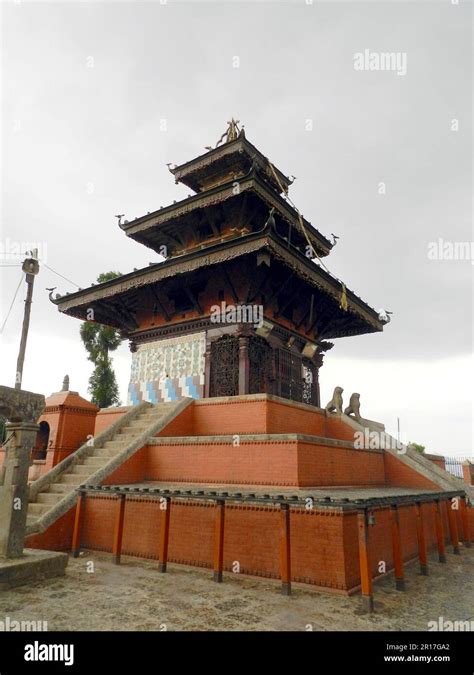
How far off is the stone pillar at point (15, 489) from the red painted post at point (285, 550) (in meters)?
4.17

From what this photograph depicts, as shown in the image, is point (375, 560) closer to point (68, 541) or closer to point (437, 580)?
point (437, 580)

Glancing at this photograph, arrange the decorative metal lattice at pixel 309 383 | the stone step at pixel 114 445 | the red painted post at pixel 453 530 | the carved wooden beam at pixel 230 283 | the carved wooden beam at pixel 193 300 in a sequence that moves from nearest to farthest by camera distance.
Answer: the red painted post at pixel 453 530, the stone step at pixel 114 445, the carved wooden beam at pixel 230 283, the carved wooden beam at pixel 193 300, the decorative metal lattice at pixel 309 383

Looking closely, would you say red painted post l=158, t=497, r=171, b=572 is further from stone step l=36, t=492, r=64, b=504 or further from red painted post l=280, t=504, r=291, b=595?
stone step l=36, t=492, r=64, b=504

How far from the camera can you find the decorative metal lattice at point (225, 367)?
44.9 ft

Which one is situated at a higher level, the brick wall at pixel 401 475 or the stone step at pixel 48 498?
the brick wall at pixel 401 475

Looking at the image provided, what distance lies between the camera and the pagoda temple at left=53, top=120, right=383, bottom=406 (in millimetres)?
13867

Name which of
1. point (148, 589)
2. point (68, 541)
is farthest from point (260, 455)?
point (68, 541)

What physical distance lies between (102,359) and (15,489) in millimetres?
21780

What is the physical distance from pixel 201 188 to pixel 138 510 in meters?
15.7

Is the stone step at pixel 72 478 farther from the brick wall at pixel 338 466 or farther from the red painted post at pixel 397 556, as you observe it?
the red painted post at pixel 397 556

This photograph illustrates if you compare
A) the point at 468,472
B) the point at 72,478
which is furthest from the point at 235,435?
the point at 468,472

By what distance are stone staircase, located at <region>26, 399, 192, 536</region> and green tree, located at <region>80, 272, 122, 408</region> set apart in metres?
15.2

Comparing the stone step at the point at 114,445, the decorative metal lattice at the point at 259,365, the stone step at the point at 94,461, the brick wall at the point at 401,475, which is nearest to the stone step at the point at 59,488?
the stone step at the point at 94,461

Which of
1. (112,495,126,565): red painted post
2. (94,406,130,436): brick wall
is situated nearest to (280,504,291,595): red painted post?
(112,495,126,565): red painted post
